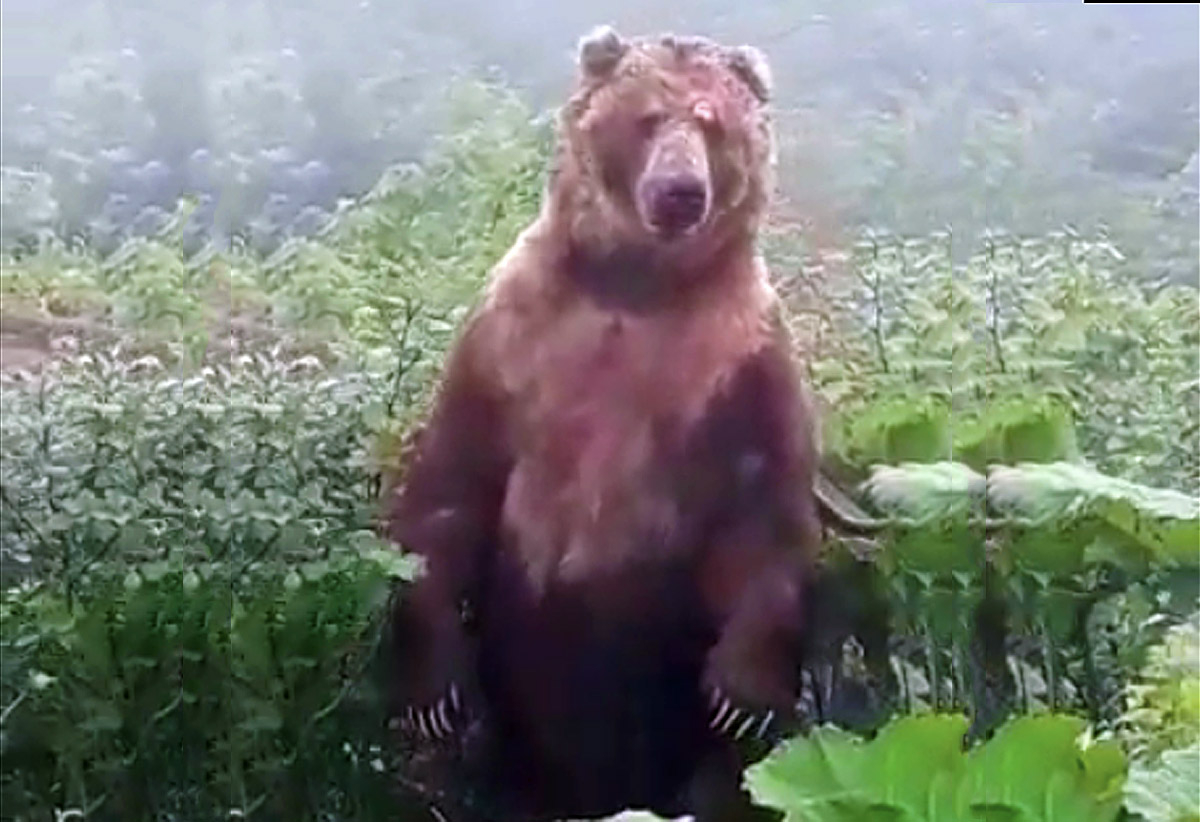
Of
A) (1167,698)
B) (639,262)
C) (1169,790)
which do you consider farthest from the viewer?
(1167,698)

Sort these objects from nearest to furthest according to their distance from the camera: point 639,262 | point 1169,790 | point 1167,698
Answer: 1. point 1169,790
2. point 639,262
3. point 1167,698

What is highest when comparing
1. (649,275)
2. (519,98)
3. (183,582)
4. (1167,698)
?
(519,98)

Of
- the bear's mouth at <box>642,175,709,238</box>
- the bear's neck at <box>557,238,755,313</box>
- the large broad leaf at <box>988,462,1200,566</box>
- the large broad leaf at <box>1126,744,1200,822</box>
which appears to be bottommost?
the large broad leaf at <box>1126,744,1200,822</box>

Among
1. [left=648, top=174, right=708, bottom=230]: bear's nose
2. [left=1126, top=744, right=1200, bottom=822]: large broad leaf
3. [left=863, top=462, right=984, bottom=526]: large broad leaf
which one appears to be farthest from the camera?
[left=863, top=462, right=984, bottom=526]: large broad leaf

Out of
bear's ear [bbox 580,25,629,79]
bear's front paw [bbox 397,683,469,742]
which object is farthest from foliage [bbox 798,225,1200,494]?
bear's front paw [bbox 397,683,469,742]

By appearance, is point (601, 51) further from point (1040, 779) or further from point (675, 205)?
point (1040, 779)

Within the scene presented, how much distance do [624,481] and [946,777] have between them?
1.08 feet

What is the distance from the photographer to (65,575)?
158 cm

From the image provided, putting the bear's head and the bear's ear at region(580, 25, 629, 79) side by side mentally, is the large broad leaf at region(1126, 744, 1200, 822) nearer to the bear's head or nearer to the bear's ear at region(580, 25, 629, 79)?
the bear's head

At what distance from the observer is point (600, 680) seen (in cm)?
163

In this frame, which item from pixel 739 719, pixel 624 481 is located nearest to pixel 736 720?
pixel 739 719

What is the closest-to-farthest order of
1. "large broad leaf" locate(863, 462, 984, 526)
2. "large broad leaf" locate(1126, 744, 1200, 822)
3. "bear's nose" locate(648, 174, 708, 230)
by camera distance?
"large broad leaf" locate(1126, 744, 1200, 822), "bear's nose" locate(648, 174, 708, 230), "large broad leaf" locate(863, 462, 984, 526)

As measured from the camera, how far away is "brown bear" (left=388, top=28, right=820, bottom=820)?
61.4 inches

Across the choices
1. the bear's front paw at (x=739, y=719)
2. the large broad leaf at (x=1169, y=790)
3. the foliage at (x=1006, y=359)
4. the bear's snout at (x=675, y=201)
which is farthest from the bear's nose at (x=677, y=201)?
the large broad leaf at (x=1169, y=790)
